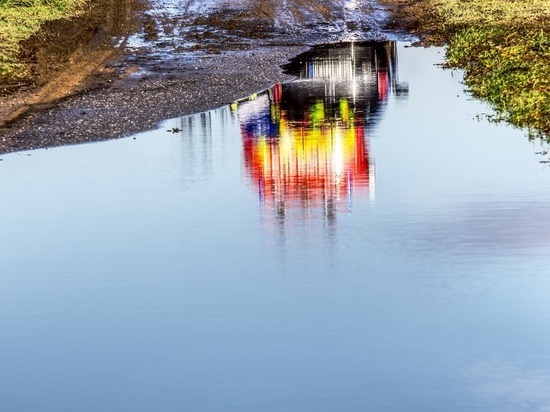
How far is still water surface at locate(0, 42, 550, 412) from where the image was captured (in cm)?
907

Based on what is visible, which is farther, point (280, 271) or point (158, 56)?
point (158, 56)

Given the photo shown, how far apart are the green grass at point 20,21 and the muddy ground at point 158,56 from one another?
0.43 metres

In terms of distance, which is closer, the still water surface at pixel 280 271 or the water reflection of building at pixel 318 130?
the still water surface at pixel 280 271

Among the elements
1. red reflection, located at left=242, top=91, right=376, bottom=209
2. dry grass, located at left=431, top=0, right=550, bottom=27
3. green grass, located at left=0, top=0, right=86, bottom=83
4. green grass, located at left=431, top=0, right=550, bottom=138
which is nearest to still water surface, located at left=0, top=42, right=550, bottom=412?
red reflection, located at left=242, top=91, right=376, bottom=209

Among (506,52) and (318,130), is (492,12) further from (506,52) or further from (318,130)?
(318,130)

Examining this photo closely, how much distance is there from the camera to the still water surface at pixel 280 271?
9070 mm

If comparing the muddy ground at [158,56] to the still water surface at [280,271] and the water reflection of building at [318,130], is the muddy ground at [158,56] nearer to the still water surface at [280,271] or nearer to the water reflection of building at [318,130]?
the water reflection of building at [318,130]

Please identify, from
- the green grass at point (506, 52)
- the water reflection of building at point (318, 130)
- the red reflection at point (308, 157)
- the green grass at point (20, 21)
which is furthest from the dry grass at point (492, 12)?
the red reflection at point (308, 157)

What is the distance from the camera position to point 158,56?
106ft

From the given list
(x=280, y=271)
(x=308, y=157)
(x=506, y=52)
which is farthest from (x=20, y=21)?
(x=280, y=271)

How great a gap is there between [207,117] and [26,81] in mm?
5699

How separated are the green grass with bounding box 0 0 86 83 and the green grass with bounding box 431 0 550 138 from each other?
30.7ft

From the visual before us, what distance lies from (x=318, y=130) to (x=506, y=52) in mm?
8234

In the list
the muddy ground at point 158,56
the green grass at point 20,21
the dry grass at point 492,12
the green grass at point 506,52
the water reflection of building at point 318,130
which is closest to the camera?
the water reflection of building at point 318,130
